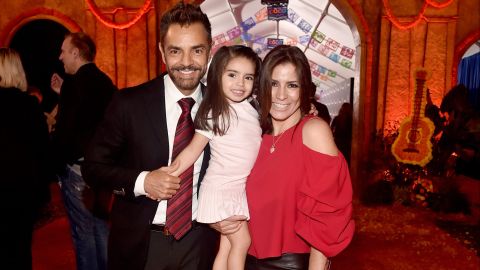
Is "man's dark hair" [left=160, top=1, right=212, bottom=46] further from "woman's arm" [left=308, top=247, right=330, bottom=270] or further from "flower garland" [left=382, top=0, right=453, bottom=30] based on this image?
"flower garland" [left=382, top=0, right=453, bottom=30]

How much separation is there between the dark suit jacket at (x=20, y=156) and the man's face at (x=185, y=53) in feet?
4.37

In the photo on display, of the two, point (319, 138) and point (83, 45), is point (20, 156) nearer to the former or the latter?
point (83, 45)

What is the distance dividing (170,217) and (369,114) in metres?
6.62

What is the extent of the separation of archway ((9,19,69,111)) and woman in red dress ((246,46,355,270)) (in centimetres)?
781

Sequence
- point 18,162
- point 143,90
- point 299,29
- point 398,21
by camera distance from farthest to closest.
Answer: point 299,29 < point 398,21 < point 18,162 < point 143,90

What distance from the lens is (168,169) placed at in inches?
70.7

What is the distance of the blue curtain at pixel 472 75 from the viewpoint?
12.5m

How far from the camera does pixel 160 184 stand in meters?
1.75

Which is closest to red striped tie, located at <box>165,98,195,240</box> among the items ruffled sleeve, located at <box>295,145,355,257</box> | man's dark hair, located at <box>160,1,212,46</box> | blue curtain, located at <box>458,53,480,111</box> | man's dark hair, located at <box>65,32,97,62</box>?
man's dark hair, located at <box>160,1,212,46</box>

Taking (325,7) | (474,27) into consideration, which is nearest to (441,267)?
(474,27)

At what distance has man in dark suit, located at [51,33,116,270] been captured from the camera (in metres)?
3.09

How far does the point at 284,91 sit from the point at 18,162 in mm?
1854

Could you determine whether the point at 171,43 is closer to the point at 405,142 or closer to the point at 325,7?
the point at 405,142

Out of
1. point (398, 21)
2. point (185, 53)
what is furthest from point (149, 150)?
point (398, 21)
